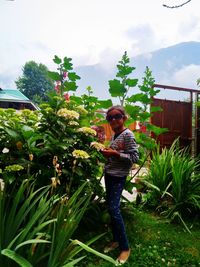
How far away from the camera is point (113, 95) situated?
362 centimetres

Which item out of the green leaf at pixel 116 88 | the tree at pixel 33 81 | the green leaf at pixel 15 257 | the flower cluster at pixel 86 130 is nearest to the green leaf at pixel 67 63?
the green leaf at pixel 116 88

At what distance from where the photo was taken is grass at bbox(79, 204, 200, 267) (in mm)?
2789

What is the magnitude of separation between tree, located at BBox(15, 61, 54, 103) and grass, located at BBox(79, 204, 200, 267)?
4433 cm

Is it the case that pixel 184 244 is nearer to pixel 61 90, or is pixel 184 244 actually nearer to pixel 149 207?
pixel 149 207

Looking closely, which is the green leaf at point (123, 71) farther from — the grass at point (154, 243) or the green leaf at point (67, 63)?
the grass at point (154, 243)

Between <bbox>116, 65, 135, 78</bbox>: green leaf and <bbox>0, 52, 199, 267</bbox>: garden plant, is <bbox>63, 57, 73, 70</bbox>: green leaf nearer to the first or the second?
<bbox>0, 52, 199, 267</bbox>: garden plant

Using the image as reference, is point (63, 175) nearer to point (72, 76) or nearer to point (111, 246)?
point (111, 246)

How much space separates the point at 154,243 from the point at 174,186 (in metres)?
1.00

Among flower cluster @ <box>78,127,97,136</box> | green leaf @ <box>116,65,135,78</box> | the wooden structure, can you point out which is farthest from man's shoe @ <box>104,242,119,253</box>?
the wooden structure

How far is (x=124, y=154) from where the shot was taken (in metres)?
2.75

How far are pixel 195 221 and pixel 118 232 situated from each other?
1.60 m

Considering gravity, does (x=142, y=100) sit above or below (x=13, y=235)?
above

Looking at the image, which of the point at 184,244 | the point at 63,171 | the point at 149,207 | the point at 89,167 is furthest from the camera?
the point at 149,207

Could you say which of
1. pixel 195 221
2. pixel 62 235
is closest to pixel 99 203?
pixel 195 221
